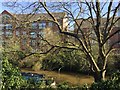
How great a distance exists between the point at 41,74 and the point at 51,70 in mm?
508

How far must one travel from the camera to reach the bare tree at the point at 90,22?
16.1 ft

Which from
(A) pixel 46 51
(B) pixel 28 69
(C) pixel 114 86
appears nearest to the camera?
(C) pixel 114 86

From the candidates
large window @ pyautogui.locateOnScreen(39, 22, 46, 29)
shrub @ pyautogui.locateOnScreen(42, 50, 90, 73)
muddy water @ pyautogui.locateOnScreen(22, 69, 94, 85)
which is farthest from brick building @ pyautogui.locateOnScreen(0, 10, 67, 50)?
muddy water @ pyautogui.locateOnScreen(22, 69, 94, 85)

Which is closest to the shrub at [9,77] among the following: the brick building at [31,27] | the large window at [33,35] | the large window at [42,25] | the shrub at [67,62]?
the brick building at [31,27]

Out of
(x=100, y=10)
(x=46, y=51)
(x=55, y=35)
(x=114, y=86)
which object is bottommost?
(x=114, y=86)

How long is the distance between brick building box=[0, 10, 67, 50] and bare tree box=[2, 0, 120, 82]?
16 cm

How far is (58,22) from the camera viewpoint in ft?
17.4

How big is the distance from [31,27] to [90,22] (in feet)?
4.03

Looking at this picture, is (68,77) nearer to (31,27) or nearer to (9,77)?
(31,27)

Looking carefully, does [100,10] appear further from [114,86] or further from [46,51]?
[114,86]

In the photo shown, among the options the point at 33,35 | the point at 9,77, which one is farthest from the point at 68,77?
the point at 9,77

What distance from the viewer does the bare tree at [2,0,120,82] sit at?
194 inches

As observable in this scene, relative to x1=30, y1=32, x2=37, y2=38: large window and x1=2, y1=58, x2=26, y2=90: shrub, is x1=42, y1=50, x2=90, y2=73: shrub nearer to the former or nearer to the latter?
x1=30, y1=32, x2=37, y2=38: large window

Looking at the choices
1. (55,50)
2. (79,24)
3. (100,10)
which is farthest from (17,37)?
(100,10)
